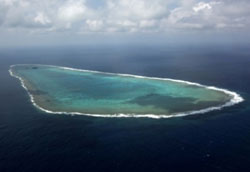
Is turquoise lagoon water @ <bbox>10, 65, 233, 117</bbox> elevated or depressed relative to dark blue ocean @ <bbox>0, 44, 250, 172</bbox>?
elevated

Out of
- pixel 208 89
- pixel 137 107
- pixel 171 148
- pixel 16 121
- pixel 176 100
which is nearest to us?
pixel 171 148

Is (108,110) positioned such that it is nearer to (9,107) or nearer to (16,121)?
(16,121)

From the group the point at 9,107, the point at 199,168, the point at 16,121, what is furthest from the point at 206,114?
the point at 9,107

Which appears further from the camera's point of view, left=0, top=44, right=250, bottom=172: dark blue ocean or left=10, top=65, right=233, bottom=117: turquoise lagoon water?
left=10, top=65, right=233, bottom=117: turquoise lagoon water

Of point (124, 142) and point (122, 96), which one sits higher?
point (122, 96)

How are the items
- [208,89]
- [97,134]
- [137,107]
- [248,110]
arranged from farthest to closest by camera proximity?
[208,89], [137,107], [248,110], [97,134]

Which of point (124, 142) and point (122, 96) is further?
point (122, 96)

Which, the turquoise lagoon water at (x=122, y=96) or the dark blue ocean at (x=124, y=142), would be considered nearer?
the dark blue ocean at (x=124, y=142)

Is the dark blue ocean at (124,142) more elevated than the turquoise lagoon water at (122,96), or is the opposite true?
the turquoise lagoon water at (122,96)
